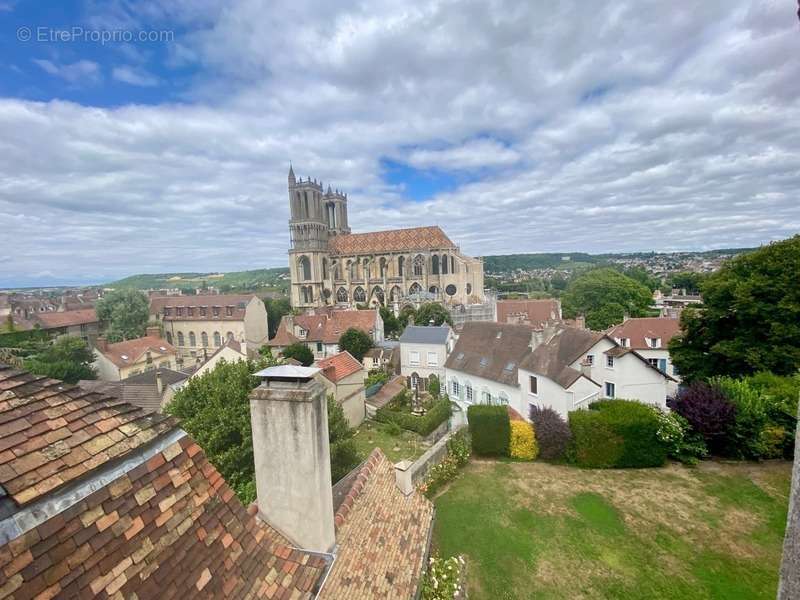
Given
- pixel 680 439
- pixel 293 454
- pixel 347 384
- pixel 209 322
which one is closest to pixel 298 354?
pixel 347 384

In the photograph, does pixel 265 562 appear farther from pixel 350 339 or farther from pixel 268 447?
pixel 350 339

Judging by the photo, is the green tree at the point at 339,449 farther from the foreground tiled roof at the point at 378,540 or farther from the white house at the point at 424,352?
the white house at the point at 424,352

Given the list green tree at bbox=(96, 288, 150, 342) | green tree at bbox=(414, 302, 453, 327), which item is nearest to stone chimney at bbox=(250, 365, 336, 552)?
green tree at bbox=(414, 302, 453, 327)

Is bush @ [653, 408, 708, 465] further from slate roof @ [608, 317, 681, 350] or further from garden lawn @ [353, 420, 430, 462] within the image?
slate roof @ [608, 317, 681, 350]

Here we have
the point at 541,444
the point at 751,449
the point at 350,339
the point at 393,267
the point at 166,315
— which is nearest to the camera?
the point at 751,449

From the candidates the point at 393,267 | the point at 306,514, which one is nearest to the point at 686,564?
the point at 306,514

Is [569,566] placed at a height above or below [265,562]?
below
